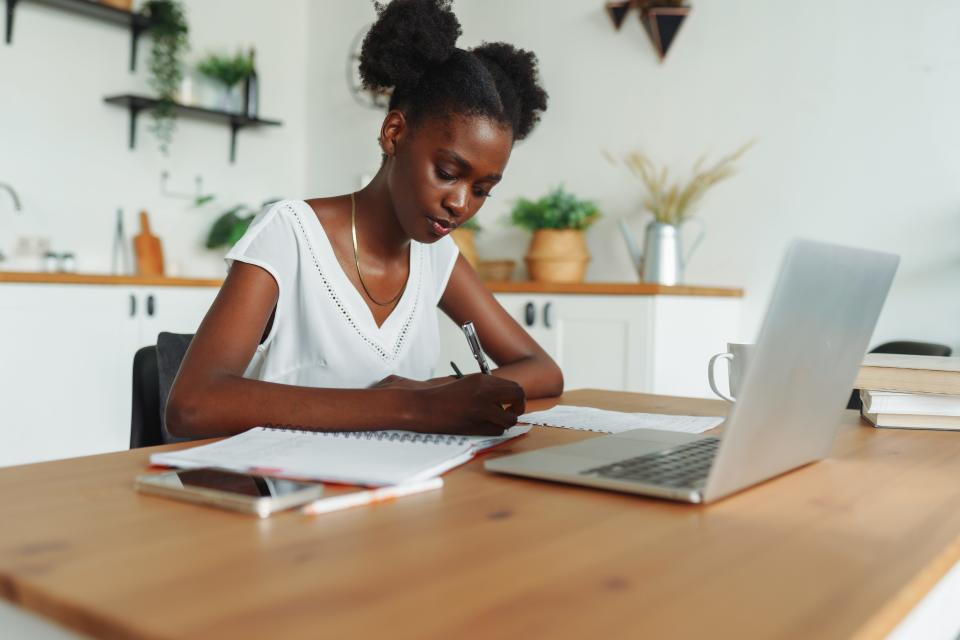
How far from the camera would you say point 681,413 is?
1.31 m

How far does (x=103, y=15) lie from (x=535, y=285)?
2065 mm

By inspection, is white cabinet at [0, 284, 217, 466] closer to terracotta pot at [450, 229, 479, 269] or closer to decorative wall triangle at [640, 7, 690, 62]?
terracotta pot at [450, 229, 479, 269]

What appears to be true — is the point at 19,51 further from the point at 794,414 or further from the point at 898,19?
the point at 794,414

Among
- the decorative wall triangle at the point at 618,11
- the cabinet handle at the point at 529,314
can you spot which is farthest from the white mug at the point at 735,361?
the decorative wall triangle at the point at 618,11

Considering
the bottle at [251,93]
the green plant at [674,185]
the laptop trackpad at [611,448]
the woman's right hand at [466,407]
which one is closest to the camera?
the laptop trackpad at [611,448]

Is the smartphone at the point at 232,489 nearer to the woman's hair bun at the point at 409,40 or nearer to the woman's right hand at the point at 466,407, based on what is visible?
the woman's right hand at the point at 466,407

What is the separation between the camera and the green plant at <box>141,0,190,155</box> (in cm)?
358

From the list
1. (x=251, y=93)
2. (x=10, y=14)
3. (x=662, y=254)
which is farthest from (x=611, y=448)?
(x=251, y=93)

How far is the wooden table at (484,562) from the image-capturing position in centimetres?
45

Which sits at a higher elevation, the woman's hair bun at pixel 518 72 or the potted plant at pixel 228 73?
the potted plant at pixel 228 73

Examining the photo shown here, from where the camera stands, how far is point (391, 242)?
4.99 ft

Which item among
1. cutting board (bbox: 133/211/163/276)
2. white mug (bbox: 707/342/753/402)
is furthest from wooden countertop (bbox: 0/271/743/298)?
white mug (bbox: 707/342/753/402)

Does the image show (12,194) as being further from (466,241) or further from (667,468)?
(667,468)

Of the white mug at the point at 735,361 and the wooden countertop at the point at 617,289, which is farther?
the wooden countertop at the point at 617,289
